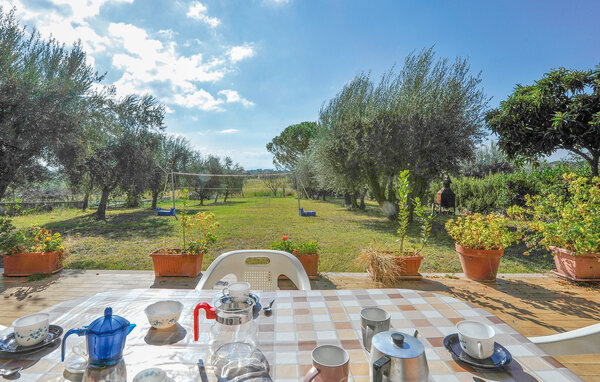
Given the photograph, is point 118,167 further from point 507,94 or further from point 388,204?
point 507,94

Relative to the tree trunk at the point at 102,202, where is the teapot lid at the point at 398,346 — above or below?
above

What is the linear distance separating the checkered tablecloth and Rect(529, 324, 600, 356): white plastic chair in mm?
306

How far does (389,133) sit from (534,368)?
305 inches

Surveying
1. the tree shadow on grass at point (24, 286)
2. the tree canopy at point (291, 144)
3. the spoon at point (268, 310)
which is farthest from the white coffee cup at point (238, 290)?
the tree canopy at point (291, 144)

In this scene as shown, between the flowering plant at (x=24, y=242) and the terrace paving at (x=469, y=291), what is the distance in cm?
38

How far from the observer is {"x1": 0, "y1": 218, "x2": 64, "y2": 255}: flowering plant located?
142 inches

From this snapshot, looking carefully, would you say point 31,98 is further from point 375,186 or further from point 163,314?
point 375,186

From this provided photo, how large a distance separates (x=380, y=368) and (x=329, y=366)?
111mm

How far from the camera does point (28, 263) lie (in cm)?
371

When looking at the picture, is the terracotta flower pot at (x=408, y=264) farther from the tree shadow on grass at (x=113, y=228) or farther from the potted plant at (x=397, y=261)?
the tree shadow on grass at (x=113, y=228)

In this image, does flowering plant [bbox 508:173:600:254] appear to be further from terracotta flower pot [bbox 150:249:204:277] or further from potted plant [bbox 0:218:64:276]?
potted plant [bbox 0:218:64:276]

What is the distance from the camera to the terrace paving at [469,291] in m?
2.47

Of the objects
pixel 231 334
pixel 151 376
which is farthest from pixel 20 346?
pixel 231 334

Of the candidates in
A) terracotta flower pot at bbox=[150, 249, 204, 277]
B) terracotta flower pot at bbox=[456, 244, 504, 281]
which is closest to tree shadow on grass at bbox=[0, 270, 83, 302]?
terracotta flower pot at bbox=[150, 249, 204, 277]
